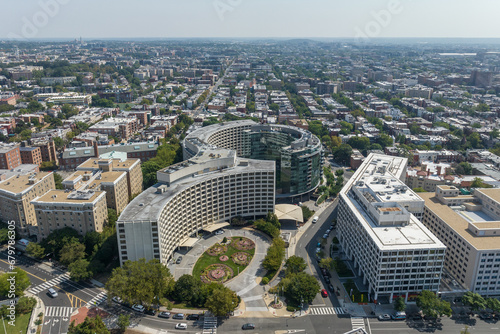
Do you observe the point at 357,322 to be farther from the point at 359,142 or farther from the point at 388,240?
the point at 359,142

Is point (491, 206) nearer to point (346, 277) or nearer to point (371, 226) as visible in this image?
point (371, 226)

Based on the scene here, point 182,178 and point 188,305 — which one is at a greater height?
point 182,178

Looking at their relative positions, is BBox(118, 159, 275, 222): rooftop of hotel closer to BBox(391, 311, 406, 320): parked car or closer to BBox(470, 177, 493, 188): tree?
BBox(391, 311, 406, 320): parked car

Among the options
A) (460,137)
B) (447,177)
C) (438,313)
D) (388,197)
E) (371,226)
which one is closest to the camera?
(438,313)

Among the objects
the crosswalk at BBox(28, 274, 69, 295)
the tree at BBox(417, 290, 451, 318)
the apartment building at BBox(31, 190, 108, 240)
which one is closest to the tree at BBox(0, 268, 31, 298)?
the crosswalk at BBox(28, 274, 69, 295)

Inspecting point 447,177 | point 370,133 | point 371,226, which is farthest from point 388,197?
point 370,133

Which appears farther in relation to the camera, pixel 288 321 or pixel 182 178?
pixel 182 178

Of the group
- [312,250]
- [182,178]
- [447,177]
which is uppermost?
[182,178]

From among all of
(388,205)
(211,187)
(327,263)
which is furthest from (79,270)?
(388,205)

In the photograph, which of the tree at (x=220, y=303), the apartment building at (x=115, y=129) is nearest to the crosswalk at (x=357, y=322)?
the tree at (x=220, y=303)
